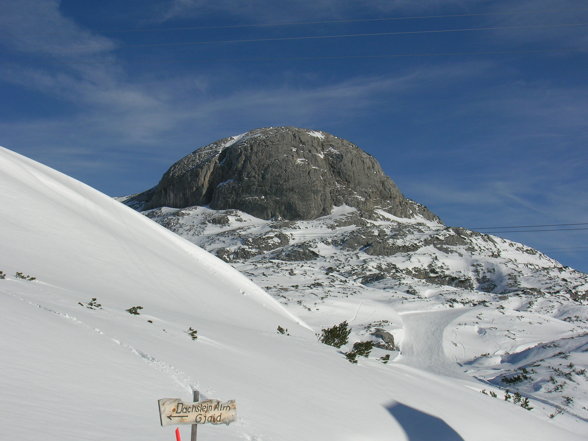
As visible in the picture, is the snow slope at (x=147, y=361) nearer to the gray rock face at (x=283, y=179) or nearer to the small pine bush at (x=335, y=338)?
the small pine bush at (x=335, y=338)

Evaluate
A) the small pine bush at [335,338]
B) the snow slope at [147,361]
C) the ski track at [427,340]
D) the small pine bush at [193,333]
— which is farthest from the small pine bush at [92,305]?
Answer: the ski track at [427,340]

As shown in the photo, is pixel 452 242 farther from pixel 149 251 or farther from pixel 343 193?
pixel 149 251

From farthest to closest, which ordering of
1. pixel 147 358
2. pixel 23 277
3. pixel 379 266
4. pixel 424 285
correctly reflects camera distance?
1. pixel 379 266
2. pixel 424 285
3. pixel 23 277
4. pixel 147 358

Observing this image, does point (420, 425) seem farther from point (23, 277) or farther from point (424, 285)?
point (424, 285)

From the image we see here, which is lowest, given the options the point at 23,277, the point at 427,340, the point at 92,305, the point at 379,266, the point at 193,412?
the point at 193,412

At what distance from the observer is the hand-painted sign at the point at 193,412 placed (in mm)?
5484

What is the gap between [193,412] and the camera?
567 centimetres

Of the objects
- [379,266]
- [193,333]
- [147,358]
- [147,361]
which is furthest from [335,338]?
[379,266]

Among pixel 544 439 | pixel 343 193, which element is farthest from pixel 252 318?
pixel 343 193

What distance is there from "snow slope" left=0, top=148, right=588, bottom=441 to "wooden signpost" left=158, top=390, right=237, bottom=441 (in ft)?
3.25

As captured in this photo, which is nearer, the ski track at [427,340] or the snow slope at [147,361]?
the snow slope at [147,361]

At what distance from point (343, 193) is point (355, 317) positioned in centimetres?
9847

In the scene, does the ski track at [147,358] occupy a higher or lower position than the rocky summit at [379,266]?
lower

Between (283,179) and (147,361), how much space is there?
466ft
